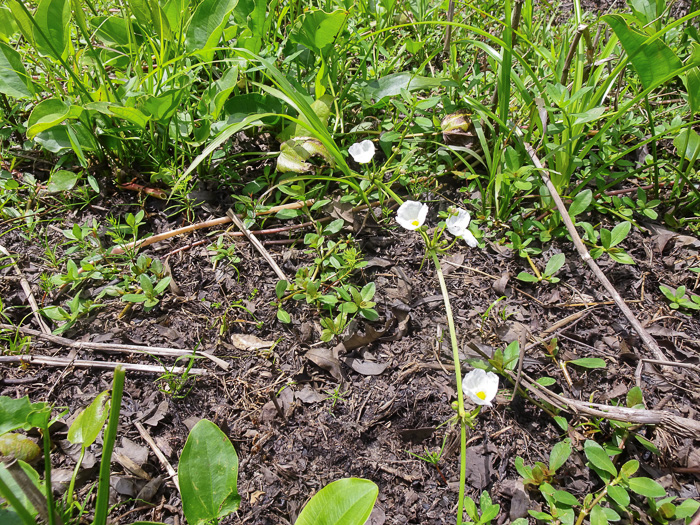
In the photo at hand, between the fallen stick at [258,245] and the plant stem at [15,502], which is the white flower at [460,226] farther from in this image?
the plant stem at [15,502]

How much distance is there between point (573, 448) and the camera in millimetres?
1188

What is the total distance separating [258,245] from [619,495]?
122 cm

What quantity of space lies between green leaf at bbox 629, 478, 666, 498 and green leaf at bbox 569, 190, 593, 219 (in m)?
0.79

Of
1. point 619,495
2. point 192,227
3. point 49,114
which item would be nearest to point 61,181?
point 49,114

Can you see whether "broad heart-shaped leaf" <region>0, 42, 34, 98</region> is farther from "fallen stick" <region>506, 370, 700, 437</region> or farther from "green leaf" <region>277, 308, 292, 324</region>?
"fallen stick" <region>506, 370, 700, 437</region>

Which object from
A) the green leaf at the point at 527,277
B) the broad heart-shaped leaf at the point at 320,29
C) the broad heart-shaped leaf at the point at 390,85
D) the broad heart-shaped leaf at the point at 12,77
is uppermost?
the broad heart-shaped leaf at the point at 12,77

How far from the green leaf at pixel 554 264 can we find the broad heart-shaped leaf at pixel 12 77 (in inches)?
71.4

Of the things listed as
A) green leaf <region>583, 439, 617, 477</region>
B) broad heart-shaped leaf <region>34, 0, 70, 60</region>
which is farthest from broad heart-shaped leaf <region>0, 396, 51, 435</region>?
green leaf <region>583, 439, 617, 477</region>

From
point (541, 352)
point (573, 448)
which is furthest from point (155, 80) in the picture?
point (573, 448)

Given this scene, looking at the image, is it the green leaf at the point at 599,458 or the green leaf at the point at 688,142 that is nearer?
the green leaf at the point at 599,458

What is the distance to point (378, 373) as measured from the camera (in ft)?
4.38

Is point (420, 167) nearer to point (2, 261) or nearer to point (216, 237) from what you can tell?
point (216, 237)

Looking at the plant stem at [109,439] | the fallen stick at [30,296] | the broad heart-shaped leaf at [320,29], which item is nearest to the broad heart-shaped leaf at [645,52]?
the broad heart-shaped leaf at [320,29]

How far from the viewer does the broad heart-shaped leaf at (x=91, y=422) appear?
0.99m
